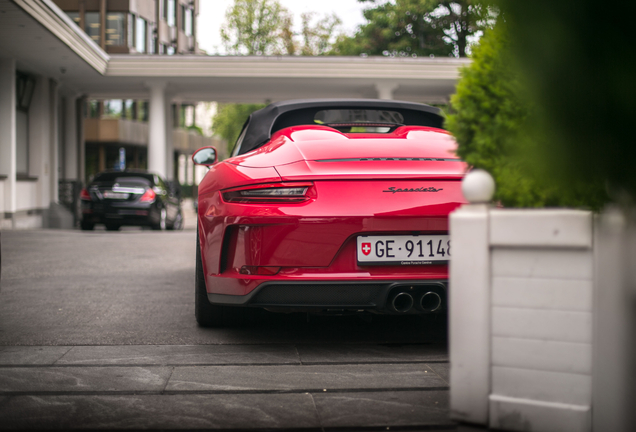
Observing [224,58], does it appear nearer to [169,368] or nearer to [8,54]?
[8,54]

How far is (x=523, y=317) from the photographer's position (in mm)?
1999

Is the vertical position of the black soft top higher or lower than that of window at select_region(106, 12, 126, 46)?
lower

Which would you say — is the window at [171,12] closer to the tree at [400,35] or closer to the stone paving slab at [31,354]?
the tree at [400,35]

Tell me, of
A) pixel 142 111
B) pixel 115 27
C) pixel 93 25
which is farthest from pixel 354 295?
pixel 142 111

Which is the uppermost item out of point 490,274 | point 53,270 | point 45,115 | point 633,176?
point 45,115

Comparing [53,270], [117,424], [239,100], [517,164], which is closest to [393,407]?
[117,424]

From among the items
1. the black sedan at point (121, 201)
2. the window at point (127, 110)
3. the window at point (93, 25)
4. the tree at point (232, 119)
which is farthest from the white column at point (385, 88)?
the window at point (127, 110)

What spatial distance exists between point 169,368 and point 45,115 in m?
17.4

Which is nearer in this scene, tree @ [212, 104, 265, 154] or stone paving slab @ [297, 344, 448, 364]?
stone paving slab @ [297, 344, 448, 364]

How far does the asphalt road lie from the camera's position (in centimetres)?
246

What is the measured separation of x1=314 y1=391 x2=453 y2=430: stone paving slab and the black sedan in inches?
494

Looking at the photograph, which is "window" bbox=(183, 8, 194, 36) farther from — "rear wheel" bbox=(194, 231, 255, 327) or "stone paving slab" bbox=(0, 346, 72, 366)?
"stone paving slab" bbox=(0, 346, 72, 366)

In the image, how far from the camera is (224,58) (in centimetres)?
2041

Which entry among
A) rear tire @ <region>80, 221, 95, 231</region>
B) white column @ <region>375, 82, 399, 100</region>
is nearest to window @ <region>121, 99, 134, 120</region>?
white column @ <region>375, 82, 399, 100</region>
